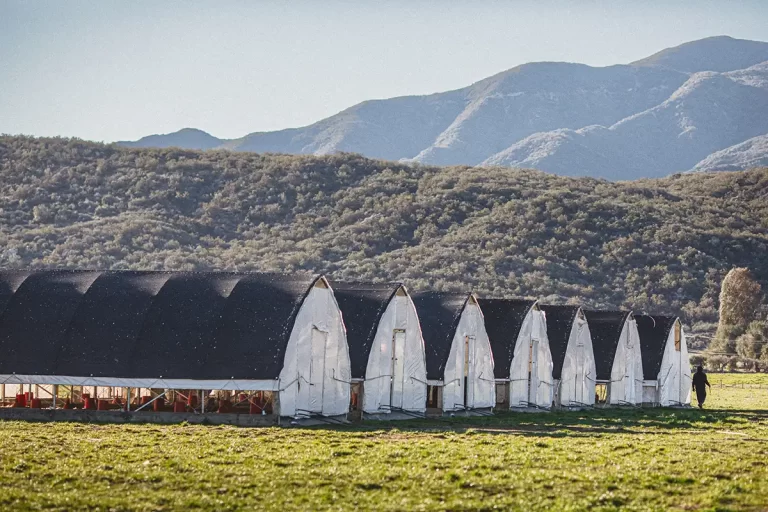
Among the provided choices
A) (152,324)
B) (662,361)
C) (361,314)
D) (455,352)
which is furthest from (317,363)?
(662,361)

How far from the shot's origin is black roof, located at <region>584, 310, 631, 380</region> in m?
54.3

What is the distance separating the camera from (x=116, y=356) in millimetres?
35062

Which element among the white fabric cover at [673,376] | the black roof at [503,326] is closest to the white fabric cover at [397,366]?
the black roof at [503,326]

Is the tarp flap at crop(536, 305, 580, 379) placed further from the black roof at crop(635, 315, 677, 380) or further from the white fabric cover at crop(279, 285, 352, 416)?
the white fabric cover at crop(279, 285, 352, 416)

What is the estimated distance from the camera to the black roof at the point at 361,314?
38.0 m

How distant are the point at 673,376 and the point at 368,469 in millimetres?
41892

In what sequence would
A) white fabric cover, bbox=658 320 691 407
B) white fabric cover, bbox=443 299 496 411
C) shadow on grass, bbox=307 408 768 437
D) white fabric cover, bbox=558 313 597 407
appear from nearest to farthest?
shadow on grass, bbox=307 408 768 437 → white fabric cover, bbox=443 299 496 411 → white fabric cover, bbox=558 313 597 407 → white fabric cover, bbox=658 320 691 407

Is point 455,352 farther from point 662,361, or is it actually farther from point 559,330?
point 662,361

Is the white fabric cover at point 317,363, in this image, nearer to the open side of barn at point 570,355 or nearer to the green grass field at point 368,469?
the green grass field at point 368,469

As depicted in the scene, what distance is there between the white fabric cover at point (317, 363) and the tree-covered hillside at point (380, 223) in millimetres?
61986

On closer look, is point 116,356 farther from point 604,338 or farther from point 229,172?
point 229,172

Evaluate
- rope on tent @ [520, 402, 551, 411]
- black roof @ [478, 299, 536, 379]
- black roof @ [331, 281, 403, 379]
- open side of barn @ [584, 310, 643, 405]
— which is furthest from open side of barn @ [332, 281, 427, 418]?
open side of barn @ [584, 310, 643, 405]

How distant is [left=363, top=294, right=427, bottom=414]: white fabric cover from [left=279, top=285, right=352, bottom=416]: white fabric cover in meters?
1.45

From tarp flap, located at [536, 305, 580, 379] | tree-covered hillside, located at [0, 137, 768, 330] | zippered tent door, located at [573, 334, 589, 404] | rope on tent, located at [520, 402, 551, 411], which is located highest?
tree-covered hillside, located at [0, 137, 768, 330]
